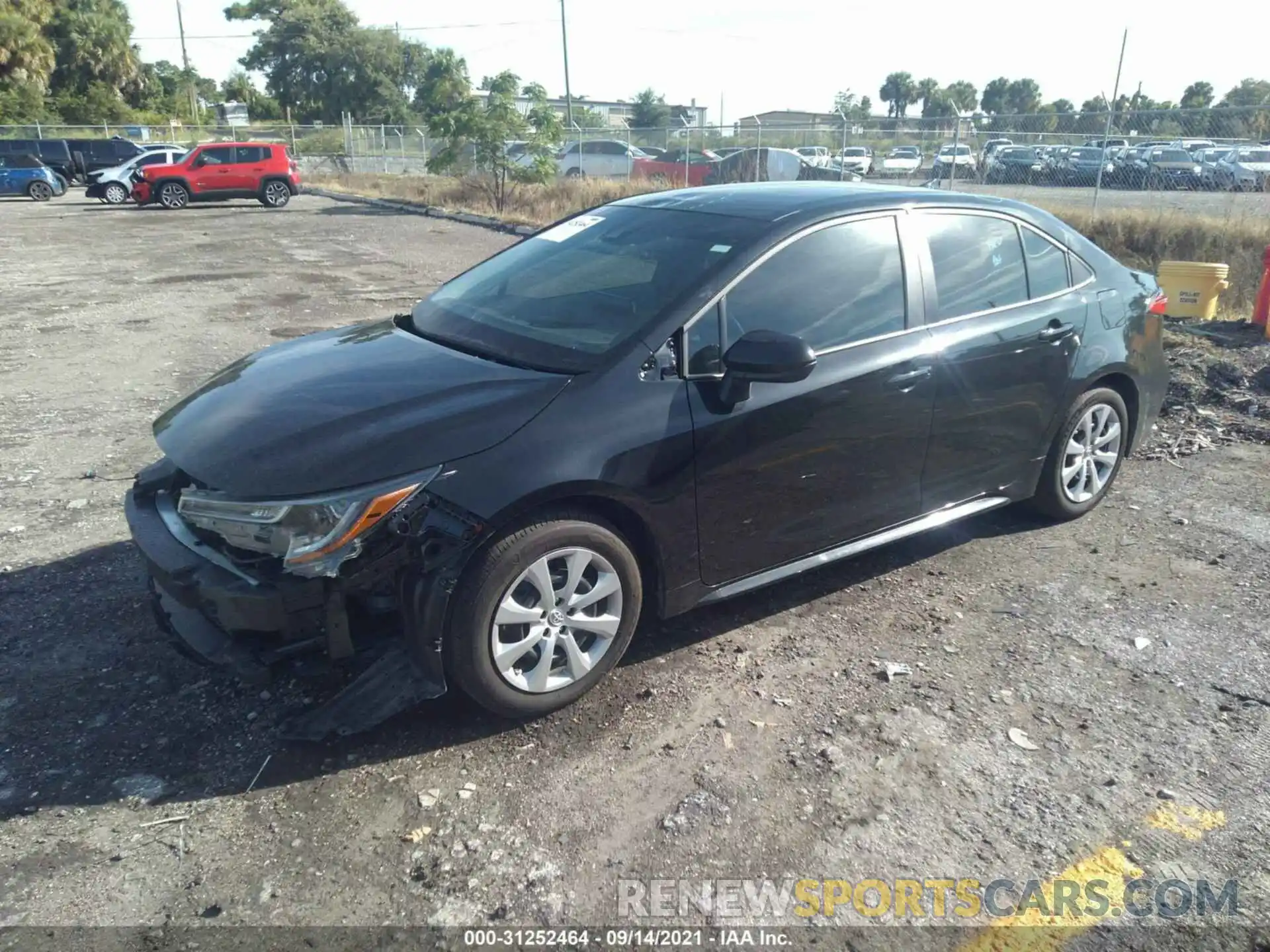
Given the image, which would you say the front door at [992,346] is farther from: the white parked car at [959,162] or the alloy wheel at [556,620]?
the white parked car at [959,162]

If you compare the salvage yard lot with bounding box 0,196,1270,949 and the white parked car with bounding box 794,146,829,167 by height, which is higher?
the white parked car with bounding box 794,146,829,167

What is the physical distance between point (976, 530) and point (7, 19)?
55.5 meters

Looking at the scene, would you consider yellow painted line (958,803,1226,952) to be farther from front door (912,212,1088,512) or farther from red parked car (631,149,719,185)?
red parked car (631,149,719,185)

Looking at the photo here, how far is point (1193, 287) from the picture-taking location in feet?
31.2

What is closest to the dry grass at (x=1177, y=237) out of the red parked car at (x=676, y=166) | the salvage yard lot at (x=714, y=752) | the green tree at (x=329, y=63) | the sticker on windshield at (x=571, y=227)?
the red parked car at (x=676, y=166)

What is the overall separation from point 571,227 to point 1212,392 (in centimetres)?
551

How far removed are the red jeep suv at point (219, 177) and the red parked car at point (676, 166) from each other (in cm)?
1010

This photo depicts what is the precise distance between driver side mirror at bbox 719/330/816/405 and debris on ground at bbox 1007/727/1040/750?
1454 mm

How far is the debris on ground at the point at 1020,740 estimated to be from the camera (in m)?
3.29

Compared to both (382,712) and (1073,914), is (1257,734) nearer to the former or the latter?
(1073,914)

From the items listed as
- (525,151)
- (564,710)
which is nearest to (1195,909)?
(564,710)

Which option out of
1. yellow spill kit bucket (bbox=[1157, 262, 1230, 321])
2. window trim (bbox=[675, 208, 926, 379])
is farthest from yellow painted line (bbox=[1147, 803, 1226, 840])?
yellow spill kit bucket (bbox=[1157, 262, 1230, 321])

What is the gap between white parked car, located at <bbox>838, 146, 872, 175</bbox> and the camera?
75.2ft

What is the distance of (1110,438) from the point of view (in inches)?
203
